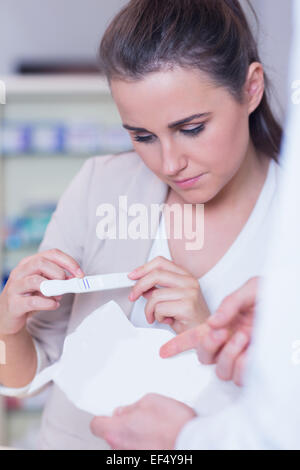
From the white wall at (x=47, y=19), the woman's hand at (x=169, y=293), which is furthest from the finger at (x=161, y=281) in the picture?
the white wall at (x=47, y=19)

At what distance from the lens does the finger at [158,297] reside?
455 mm

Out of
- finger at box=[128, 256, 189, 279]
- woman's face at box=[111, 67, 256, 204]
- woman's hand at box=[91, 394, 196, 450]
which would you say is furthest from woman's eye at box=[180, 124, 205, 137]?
woman's hand at box=[91, 394, 196, 450]

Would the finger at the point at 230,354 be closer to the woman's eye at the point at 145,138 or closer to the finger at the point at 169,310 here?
the finger at the point at 169,310

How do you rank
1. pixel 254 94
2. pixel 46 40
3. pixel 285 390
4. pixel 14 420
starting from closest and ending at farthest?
Result: pixel 285 390, pixel 254 94, pixel 14 420, pixel 46 40

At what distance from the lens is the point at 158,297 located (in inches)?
18.0

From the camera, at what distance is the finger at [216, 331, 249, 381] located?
0.40 m

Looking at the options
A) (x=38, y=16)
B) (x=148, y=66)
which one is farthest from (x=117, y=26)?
(x=38, y=16)

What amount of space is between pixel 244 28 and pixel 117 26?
0.39 feet

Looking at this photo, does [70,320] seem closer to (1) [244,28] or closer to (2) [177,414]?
(2) [177,414]

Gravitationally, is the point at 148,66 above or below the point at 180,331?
above

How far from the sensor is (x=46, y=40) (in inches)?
28.7

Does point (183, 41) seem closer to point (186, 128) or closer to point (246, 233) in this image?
point (186, 128)

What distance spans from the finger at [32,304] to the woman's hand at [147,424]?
0.12 m

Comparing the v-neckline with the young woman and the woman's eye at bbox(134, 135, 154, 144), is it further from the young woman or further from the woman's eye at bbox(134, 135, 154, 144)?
the woman's eye at bbox(134, 135, 154, 144)
